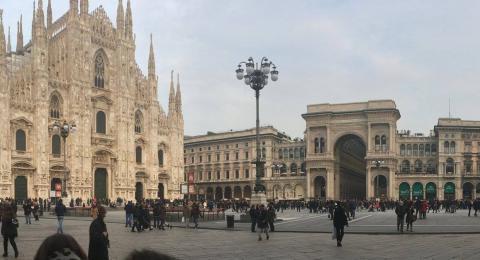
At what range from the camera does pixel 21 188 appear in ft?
172

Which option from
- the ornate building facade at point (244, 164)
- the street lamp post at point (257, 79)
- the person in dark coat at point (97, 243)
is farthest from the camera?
the ornate building facade at point (244, 164)

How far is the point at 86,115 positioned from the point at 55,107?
330 cm

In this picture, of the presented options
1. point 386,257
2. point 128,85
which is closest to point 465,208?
point 128,85

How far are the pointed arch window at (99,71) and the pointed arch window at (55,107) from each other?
5935 millimetres

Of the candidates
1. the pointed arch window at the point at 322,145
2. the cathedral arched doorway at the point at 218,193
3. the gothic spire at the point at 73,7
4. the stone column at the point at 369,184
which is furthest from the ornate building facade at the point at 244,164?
the gothic spire at the point at 73,7

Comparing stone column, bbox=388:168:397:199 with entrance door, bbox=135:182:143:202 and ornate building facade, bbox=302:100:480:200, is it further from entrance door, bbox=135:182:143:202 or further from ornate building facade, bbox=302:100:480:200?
entrance door, bbox=135:182:143:202

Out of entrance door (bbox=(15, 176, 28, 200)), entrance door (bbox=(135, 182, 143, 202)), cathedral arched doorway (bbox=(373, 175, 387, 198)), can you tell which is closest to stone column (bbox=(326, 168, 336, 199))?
cathedral arched doorway (bbox=(373, 175, 387, 198))

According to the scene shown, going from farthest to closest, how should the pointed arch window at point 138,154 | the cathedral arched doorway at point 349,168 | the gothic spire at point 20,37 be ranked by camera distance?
1. the cathedral arched doorway at point 349,168
2. the gothic spire at point 20,37
3. the pointed arch window at point 138,154

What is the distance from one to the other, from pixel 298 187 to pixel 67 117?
46577 mm

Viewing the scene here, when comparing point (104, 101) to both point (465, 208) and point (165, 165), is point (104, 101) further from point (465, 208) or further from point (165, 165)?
point (465, 208)

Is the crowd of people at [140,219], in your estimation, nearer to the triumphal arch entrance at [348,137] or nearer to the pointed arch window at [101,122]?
the pointed arch window at [101,122]

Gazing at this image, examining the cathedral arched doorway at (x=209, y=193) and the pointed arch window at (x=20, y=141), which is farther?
the cathedral arched doorway at (x=209, y=193)

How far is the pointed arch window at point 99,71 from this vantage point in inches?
2440

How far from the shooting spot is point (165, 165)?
7025cm
